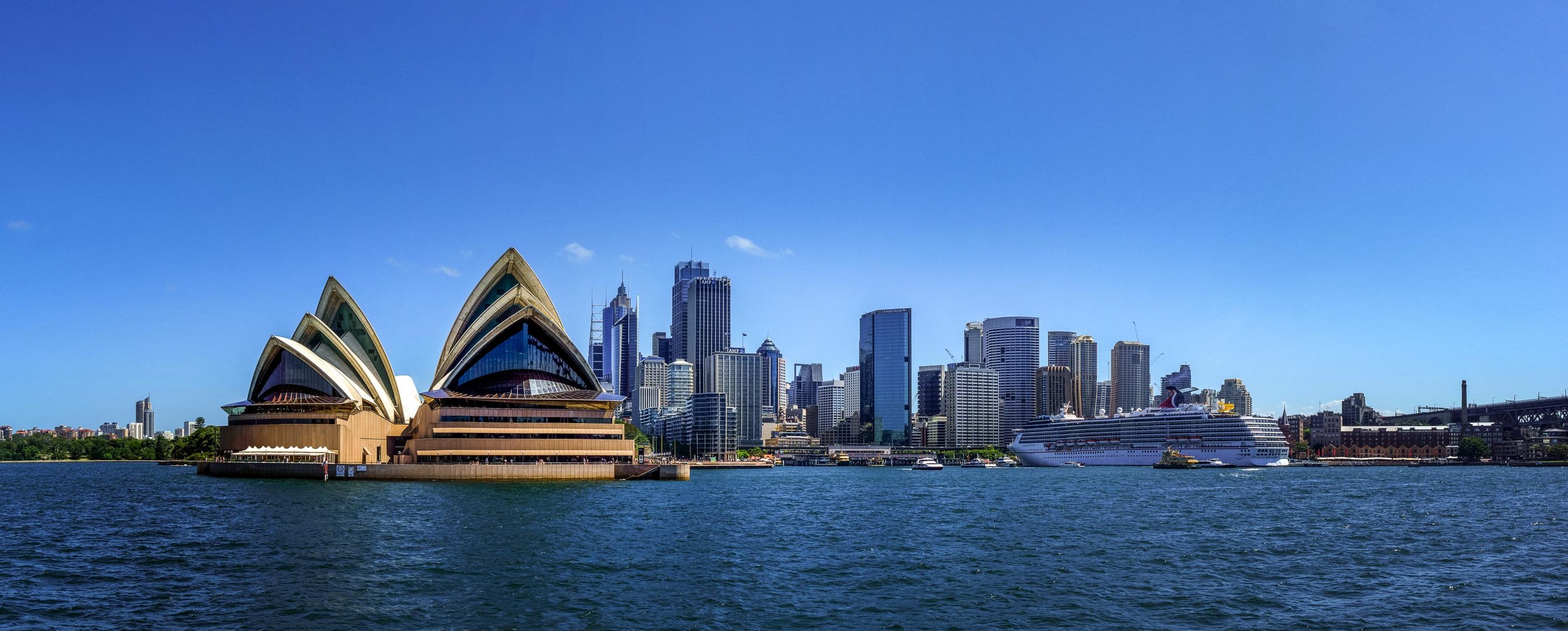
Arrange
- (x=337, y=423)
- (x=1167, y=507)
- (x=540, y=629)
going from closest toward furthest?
1. (x=540, y=629)
2. (x=1167, y=507)
3. (x=337, y=423)

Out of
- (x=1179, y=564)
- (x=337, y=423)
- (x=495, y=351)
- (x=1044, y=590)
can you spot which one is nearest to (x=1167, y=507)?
(x=1179, y=564)

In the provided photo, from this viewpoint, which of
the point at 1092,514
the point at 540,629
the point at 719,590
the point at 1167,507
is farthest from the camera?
the point at 1167,507

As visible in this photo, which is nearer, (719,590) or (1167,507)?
(719,590)

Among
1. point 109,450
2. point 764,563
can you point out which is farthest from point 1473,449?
point 109,450

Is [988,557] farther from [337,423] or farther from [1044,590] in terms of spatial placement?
[337,423]

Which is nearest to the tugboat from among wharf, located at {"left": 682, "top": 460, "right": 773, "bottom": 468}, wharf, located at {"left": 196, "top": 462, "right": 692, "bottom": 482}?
wharf, located at {"left": 682, "top": 460, "right": 773, "bottom": 468}

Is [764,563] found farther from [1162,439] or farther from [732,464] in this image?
[732,464]

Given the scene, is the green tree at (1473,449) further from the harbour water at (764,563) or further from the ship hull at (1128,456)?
the harbour water at (764,563)
